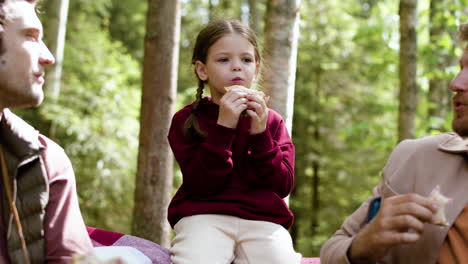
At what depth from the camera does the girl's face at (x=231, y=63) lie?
306cm

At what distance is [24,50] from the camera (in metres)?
1.93

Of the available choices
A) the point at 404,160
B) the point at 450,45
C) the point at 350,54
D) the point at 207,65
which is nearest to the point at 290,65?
the point at 207,65

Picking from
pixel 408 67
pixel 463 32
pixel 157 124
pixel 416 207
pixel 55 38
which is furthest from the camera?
→ pixel 55 38

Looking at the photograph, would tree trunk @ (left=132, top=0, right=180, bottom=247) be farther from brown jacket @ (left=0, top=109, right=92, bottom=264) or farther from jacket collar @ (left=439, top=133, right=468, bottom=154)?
jacket collar @ (left=439, top=133, right=468, bottom=154)

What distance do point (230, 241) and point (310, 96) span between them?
512 inches

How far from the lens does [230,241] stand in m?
2.90

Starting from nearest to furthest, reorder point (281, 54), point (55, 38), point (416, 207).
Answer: point (416, 207) < point (281, 54) < point (55, 38)

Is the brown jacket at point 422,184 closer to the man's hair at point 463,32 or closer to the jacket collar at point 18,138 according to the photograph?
the man's hair at point 463,32

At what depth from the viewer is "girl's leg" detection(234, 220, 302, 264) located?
112 inches

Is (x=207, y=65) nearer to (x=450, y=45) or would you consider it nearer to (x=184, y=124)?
(x=184, y=124)

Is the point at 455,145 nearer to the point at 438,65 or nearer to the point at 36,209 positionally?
the point at 36,209

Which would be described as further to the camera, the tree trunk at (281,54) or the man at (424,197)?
the tree trunk at (281,54)

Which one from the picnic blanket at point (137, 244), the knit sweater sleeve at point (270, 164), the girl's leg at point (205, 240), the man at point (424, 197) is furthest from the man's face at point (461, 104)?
the picnic blanket at point (137, 244)

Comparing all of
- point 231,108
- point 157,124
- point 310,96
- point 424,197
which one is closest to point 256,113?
point 231,108
